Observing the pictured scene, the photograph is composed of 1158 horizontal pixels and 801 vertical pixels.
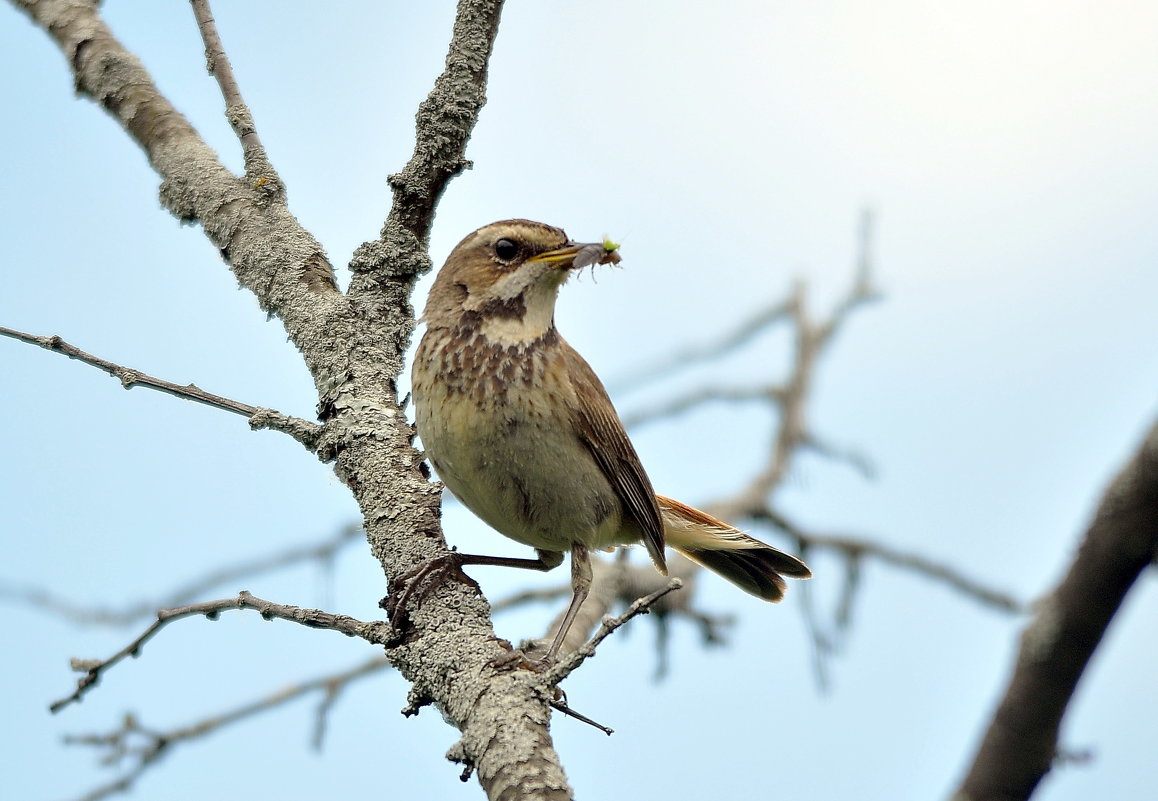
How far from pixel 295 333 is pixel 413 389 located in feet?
1.66

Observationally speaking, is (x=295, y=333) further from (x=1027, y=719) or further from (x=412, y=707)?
(x=1027, y=719)

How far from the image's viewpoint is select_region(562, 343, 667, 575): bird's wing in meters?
4.77

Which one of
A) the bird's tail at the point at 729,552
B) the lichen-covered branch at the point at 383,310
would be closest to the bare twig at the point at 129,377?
the lichen-covered branch at the point at 383,310

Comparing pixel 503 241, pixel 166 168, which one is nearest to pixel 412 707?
pixel 503 241

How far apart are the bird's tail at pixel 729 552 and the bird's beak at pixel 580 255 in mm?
1471

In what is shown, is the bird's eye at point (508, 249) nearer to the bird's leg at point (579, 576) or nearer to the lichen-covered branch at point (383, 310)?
the lichen-covered branch at point (383, 310)

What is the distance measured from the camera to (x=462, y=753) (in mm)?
3092

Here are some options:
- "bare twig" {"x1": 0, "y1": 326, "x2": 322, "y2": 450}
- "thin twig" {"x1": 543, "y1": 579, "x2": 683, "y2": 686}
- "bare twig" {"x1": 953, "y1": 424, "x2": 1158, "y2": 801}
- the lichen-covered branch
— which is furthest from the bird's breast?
"bare twig" {"x1": 953, "y1": 424, "x2": 1158, "y2": 801}

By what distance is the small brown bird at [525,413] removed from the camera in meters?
4.45

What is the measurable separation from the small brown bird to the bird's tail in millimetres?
585

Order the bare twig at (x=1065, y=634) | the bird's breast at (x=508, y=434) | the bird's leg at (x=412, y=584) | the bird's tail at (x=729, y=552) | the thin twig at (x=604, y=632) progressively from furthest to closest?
the bird's tail at (x=729, y=552)
the bird's breast at (x=508, y=434)
the bird's leg at (x=412, y=584)
the thin twig at (x=604, y=632)
the bare twig at (x=1065, y=634)

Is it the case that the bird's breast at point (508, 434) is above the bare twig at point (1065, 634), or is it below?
above

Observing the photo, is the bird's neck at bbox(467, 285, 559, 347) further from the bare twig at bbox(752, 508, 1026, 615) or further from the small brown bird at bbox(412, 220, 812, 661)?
the bare twig at bbox(752, 508, 1026, 615)

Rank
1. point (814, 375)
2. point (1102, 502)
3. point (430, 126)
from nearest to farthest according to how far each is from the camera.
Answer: point (1102, 502)
point (430, 126)
point (814, 375)
